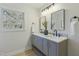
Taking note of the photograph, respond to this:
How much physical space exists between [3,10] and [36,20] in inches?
41.4

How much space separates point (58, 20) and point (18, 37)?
5.06 feet

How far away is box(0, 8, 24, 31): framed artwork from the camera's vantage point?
9.27 feet

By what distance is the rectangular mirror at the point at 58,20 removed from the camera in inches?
87.8

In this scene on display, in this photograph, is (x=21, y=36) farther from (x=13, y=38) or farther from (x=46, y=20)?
(x=46, y=20)

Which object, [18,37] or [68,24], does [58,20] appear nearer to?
[68,24]

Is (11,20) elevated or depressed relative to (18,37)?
elevated

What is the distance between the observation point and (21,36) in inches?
128

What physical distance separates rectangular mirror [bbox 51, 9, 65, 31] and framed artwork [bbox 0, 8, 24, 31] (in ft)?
3.85

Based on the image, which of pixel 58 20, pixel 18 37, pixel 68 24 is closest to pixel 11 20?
pixel 18 37

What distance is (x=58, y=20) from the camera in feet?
7.77

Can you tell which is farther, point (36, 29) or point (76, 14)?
point (36, 29)

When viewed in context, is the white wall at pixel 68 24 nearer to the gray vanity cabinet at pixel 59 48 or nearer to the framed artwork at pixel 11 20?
the gray vanity cabinet at pixel 59 48

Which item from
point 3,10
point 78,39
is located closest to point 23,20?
point 3,10

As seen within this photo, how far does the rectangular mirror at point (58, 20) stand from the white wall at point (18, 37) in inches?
24.3
